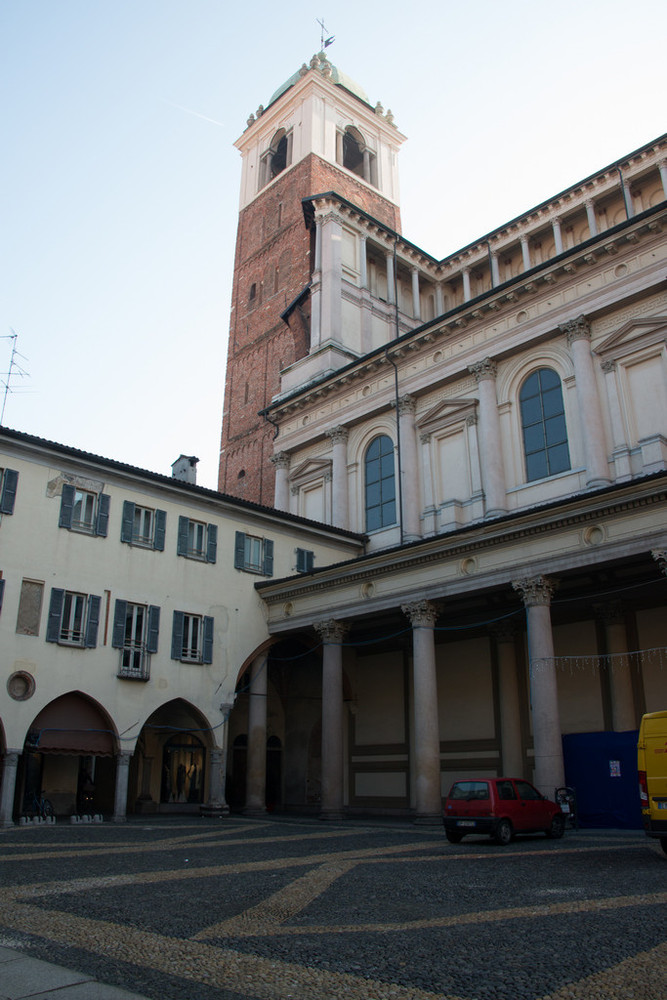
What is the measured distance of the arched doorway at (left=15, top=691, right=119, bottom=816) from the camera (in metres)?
19.9

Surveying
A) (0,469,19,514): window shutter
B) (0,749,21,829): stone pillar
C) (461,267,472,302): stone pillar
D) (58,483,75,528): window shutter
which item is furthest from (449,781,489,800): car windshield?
(461,267,472,302): stone pillar

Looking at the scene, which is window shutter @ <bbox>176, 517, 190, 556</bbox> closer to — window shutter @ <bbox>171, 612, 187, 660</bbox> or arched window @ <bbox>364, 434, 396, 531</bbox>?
window shutter @ <bbox>171, 612, 187, 660</bbox>

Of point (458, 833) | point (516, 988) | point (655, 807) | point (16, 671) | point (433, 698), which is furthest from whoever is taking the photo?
point (433, 698)

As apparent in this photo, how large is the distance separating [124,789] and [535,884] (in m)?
14.3

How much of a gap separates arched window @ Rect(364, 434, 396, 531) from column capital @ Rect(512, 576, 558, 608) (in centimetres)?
996

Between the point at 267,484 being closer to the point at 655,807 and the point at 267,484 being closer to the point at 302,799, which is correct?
the point at 302,799

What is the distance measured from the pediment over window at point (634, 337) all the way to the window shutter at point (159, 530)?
14023 mm

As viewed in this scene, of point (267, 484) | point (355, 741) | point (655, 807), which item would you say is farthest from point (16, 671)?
point (267, 484)

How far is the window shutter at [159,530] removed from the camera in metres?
22.8

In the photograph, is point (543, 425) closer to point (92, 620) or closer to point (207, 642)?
point (207, 642)

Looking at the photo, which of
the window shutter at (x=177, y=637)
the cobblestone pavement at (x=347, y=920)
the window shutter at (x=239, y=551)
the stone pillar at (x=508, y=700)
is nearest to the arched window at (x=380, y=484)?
the window shutter at (x=239, y=551)

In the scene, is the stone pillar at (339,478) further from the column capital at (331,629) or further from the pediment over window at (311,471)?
the column capital at (331,629)

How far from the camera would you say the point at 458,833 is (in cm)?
1529

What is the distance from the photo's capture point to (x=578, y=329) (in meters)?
24.0
